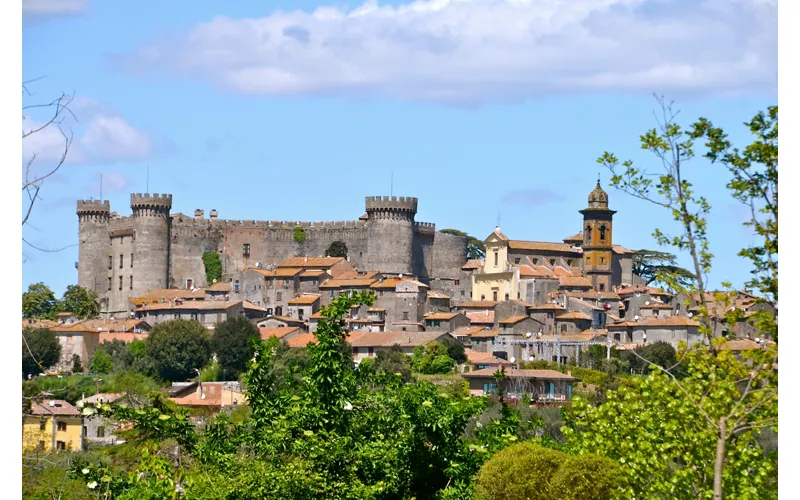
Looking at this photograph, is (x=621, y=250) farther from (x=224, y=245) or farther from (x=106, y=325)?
(x=106, y=325)

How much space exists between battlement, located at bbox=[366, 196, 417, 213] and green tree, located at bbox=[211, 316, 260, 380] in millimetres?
14340

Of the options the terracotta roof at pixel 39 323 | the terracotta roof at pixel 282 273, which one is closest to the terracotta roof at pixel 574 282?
the terracotta roof at pixel 282 273

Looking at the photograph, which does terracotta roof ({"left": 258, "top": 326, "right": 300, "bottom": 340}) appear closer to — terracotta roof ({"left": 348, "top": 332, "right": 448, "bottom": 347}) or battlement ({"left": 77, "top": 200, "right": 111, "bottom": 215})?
terracotta roof ({"left": 348, "top": 332, "right": 448, "bottom": 347})

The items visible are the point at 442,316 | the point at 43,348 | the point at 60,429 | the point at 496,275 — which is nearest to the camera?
the point at 60,429

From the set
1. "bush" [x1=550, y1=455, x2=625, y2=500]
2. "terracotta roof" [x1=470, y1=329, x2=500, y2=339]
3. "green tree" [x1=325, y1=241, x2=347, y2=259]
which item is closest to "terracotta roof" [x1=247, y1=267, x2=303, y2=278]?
"green tree" [x1=325, y1=241, x2=347, y2=259]

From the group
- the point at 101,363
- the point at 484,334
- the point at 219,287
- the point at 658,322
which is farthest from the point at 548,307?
the point at 101,363

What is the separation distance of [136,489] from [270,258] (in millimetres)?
69510

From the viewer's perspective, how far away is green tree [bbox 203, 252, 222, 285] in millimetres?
82113

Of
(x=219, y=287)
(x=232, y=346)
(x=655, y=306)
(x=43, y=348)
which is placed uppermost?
(x=219, y=287)

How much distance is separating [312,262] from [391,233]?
15.1 feet

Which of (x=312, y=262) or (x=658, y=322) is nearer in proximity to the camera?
(x=658, y=322)

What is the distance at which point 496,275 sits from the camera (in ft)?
263
